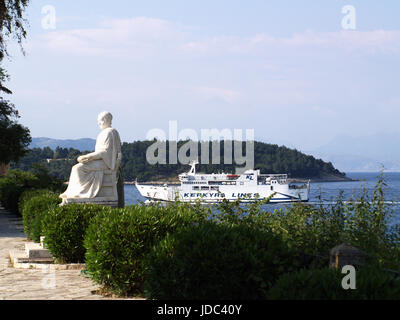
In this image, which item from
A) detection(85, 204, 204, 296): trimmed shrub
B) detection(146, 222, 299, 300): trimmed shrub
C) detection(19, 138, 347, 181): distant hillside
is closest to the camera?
detection(146, 222, 299, 300): trimmed shrub

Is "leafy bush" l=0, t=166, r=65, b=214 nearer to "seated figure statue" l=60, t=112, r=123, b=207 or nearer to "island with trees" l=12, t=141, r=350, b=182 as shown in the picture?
"seated figure statue" l=60, t=112, r=123, b=207

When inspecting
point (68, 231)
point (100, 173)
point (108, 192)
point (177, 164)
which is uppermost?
point (177, 164)

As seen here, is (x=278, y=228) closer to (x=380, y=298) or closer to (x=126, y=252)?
(x=126, y=252)

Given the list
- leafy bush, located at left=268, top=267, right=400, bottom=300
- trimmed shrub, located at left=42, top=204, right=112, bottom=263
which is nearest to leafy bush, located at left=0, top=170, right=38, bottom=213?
trimmed shrub, located at left=42, top=204, right=112, bottom=263

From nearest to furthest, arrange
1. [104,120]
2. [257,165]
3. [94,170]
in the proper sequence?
1. [94,170]
2. [104,120]
3. [257,165]

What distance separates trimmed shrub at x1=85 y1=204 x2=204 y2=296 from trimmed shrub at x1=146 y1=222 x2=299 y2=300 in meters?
1.01

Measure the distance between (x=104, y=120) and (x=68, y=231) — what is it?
113 inches

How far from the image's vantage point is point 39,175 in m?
25.9

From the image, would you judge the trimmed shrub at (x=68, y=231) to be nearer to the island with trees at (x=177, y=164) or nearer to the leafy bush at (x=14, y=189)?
the leafy bush at (x=14, y=189)

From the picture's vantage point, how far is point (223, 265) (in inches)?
197

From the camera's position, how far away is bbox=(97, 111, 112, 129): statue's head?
1081 cm

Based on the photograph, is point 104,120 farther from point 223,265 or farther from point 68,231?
point 223,265

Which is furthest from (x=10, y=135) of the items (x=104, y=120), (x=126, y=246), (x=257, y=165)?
(x=257, y=165)
